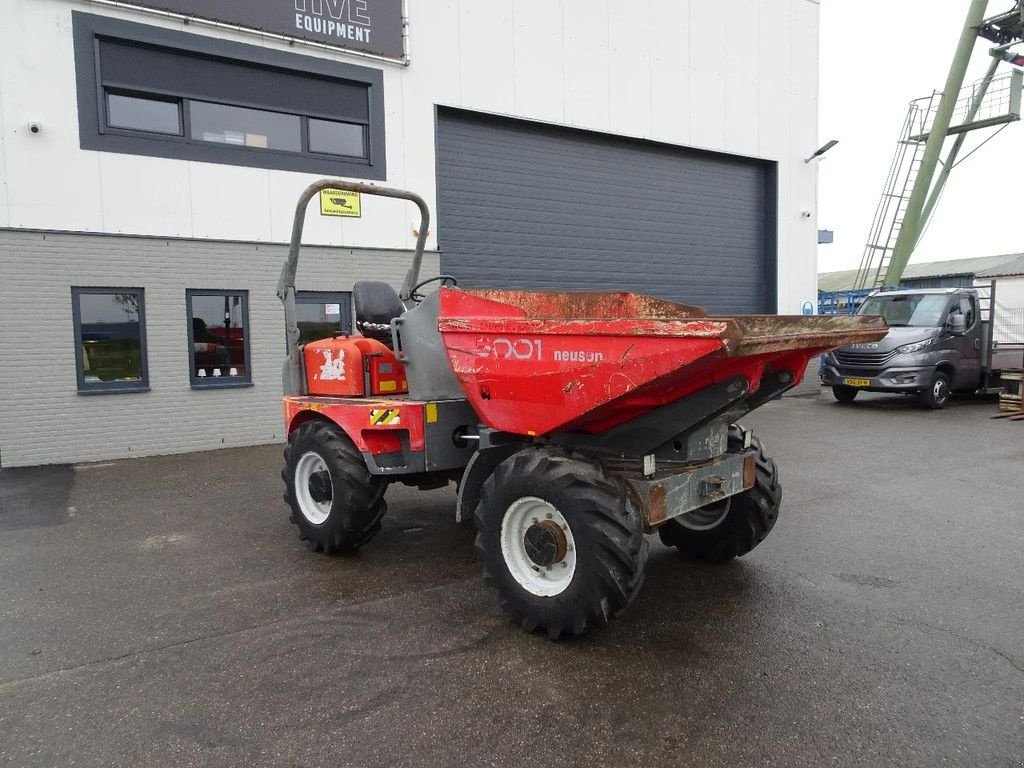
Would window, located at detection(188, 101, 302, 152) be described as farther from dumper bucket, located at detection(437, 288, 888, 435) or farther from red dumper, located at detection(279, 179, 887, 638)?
dumper bucket, located at detection(437, 288, 888, 435)

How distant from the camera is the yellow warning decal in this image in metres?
4.47

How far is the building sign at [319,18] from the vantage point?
927 centimetres

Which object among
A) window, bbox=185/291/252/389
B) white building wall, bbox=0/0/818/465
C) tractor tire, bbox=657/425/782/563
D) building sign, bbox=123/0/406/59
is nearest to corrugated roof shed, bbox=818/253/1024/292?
white building wall, bbox=0/0/818/465

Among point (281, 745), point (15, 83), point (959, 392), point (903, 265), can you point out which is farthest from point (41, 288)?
point (903, 265)

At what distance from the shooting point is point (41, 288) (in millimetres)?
8586

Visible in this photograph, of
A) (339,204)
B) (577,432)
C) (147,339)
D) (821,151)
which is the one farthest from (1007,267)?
(577,432)

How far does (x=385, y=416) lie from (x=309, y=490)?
110cm

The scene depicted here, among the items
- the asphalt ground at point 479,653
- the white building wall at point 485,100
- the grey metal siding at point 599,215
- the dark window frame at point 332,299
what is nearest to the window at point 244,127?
the white building wall at point 485,100

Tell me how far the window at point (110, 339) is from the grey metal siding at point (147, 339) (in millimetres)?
104

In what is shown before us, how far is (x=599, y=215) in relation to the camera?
43.2 ft

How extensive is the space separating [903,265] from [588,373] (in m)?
20.3

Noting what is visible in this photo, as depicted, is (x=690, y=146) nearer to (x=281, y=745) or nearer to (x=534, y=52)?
(x=534, y=52)

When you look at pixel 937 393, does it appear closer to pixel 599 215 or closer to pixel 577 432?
pixel 599 215

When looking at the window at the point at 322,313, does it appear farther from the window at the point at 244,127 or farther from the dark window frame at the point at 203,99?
the window at the point at 244,127
